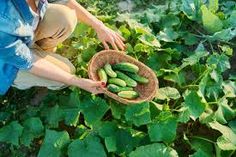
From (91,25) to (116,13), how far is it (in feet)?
1.77

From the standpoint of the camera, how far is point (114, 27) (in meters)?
3.40

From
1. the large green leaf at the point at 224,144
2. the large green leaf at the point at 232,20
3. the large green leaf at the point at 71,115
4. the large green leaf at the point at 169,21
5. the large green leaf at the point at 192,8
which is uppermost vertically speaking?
the large green leaf at the point at 232,20

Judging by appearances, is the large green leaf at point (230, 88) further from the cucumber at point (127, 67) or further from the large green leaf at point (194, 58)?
the cucumber at point (127, 67)

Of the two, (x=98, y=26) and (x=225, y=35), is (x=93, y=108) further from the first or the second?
(x=225, y=35)

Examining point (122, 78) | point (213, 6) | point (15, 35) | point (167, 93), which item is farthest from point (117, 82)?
point (213, 6)

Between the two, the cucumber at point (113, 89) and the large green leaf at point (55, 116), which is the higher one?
the cucumber at point (113, 89)

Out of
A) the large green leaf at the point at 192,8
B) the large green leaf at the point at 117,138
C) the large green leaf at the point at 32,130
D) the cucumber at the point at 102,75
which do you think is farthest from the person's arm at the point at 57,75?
the large green leaf at the point at 192,8

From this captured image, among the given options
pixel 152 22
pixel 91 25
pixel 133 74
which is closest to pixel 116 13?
pixel 152 22

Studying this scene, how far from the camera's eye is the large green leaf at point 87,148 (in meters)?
2.78

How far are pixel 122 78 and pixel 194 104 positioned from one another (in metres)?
0.48

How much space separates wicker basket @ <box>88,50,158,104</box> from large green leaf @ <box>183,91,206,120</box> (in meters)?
0.21

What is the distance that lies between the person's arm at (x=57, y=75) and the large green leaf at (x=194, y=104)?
1.65ft

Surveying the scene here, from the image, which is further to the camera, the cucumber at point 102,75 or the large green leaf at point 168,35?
the large green leaf at point 168,35

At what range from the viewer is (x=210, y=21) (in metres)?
3.34
